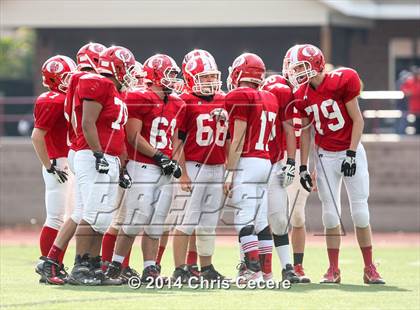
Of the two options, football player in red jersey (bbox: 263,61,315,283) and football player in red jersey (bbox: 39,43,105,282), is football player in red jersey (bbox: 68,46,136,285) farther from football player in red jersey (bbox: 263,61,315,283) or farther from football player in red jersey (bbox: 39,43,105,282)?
football player in red jersey (bbox: 263,61,315,283)

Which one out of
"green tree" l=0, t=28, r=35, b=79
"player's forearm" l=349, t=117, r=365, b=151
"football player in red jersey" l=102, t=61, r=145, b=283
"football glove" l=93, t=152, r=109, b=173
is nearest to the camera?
"football glove" l=93, t=152, r=109, b=173

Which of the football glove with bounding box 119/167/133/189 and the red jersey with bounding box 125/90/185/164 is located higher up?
the red jersey with bounding box 125/90/185/164

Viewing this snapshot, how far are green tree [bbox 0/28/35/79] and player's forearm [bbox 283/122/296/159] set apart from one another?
28.3m

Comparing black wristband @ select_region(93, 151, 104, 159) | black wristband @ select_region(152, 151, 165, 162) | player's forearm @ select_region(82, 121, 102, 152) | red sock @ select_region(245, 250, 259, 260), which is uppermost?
player's forearm @ select_region(82, 121, 102, 152)

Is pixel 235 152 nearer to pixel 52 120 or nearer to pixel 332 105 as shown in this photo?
pixel 332 105

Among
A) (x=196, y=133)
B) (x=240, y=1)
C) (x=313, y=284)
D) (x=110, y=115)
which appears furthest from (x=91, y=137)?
(x=240, y=1)

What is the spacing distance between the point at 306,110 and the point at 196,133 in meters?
1.05

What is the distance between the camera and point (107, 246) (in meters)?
9.80

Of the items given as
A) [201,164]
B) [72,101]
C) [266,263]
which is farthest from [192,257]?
[72,101]

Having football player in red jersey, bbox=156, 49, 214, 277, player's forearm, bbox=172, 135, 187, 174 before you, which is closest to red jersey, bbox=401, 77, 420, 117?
football player in red jersey, bbox=156, 49, 214, 277

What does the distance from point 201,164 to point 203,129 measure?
→ 315 millimetres

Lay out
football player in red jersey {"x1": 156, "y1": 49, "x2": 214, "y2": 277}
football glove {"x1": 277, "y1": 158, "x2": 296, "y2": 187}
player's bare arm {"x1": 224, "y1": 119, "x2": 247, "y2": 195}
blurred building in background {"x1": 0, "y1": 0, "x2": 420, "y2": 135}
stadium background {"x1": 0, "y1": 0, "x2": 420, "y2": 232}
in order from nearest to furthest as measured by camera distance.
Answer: player's bare arm {"x1": 224, "y1": 119, "x2": 247, "y2": 195}
football glove {"x1": 277, "y1": 158, "x2": 296, "y2": 187}
football player in red jersey {"x1": 156, "y1": 49, "x2": 214, "y2": 277}
stadium background {"x1": 0, "y1": 0, "x2": 420, "y2": 232}
blurred building in background {"x1": 0, "y1": 0, "x2": 420, "y2": 135}

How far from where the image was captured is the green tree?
3816 cm

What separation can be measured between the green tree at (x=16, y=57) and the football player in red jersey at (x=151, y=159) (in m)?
28.3
